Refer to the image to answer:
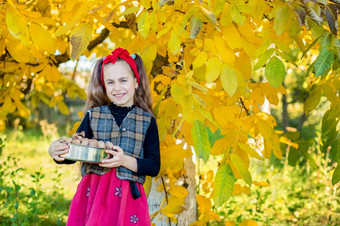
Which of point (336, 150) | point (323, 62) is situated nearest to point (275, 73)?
point (323, 62)

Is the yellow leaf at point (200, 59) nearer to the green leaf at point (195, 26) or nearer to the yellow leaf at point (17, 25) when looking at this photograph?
the green leaf at point (195, 26)

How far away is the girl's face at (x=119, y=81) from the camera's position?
1.67 m

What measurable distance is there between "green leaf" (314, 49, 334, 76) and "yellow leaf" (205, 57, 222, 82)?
0.28 metres

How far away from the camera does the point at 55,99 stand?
3.12 m

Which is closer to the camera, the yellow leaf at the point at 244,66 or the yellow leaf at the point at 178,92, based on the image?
the yellow leaf at the point at 178,92

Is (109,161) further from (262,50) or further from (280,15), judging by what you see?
(280,15)

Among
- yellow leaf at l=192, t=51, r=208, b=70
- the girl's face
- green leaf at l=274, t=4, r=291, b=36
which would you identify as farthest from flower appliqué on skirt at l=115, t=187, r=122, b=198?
green leaf at l=274, t=4, r=291, b=36

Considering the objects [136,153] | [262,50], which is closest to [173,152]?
[136,153]

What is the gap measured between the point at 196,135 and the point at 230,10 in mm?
409

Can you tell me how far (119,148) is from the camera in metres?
1.53

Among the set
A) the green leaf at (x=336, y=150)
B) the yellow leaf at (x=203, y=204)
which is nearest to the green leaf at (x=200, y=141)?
the green leaf at (x=336, y=150)

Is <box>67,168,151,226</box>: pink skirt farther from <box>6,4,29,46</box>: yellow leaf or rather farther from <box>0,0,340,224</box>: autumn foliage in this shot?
<box>6,4,29,46</box>: yellow leaf

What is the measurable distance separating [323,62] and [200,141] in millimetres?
432

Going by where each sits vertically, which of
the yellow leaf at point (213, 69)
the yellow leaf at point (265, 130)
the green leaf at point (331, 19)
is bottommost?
the yellow leaf at point (265, 130)
